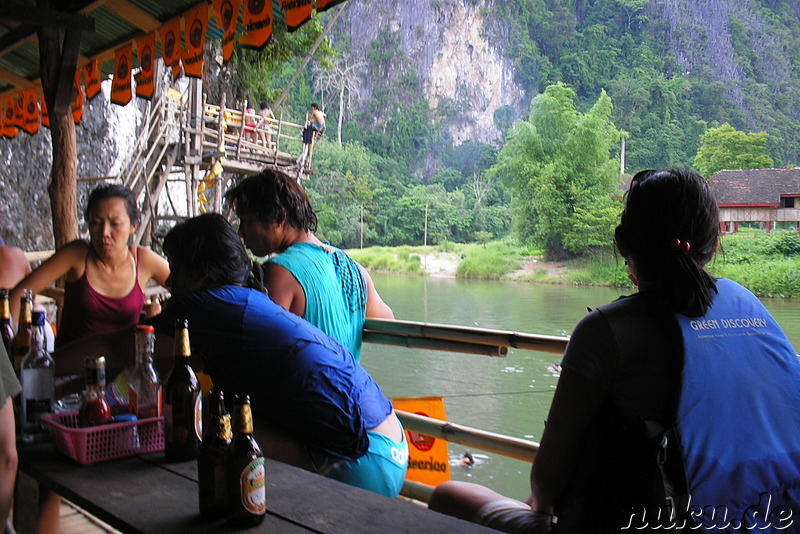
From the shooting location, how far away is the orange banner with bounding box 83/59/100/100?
625cm

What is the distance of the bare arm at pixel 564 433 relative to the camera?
1017 mm

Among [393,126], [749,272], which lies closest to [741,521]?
[749,272]

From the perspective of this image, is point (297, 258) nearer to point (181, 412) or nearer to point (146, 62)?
point (181, 412)

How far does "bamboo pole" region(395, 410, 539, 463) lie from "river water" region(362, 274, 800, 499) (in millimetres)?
690

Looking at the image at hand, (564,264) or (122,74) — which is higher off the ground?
(122,74)

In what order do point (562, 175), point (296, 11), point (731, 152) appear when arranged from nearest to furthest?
point (296, 11), point (731, 152), point (562, 175)

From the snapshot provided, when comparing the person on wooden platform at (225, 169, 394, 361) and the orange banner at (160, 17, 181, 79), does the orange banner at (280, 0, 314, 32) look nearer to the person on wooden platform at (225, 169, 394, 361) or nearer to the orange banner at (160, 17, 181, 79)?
the orange banner at (160, 17, 181, 79)

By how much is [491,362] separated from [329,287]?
16376mm

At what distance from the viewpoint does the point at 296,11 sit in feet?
12.3

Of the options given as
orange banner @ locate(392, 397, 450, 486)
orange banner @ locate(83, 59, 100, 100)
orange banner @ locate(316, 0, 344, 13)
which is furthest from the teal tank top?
orange banner @ locate(83, 59, 100, 100)

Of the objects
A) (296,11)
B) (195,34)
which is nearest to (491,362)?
(195,34)

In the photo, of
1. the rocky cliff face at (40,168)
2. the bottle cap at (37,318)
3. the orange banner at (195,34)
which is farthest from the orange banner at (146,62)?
the bottle cap at (37,318)

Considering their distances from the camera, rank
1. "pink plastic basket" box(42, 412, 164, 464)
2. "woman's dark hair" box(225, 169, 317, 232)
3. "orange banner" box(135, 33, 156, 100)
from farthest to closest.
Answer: "orange banner" box(135, 33, 156, 100) < "woman's dark hair" box(225, 169, 317, 232) < "pink plastic basket" box(42, 412, 164, 464)

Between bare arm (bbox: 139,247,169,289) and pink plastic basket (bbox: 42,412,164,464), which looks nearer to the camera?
pink plastic basket (bbox: 42,412,164,464)
